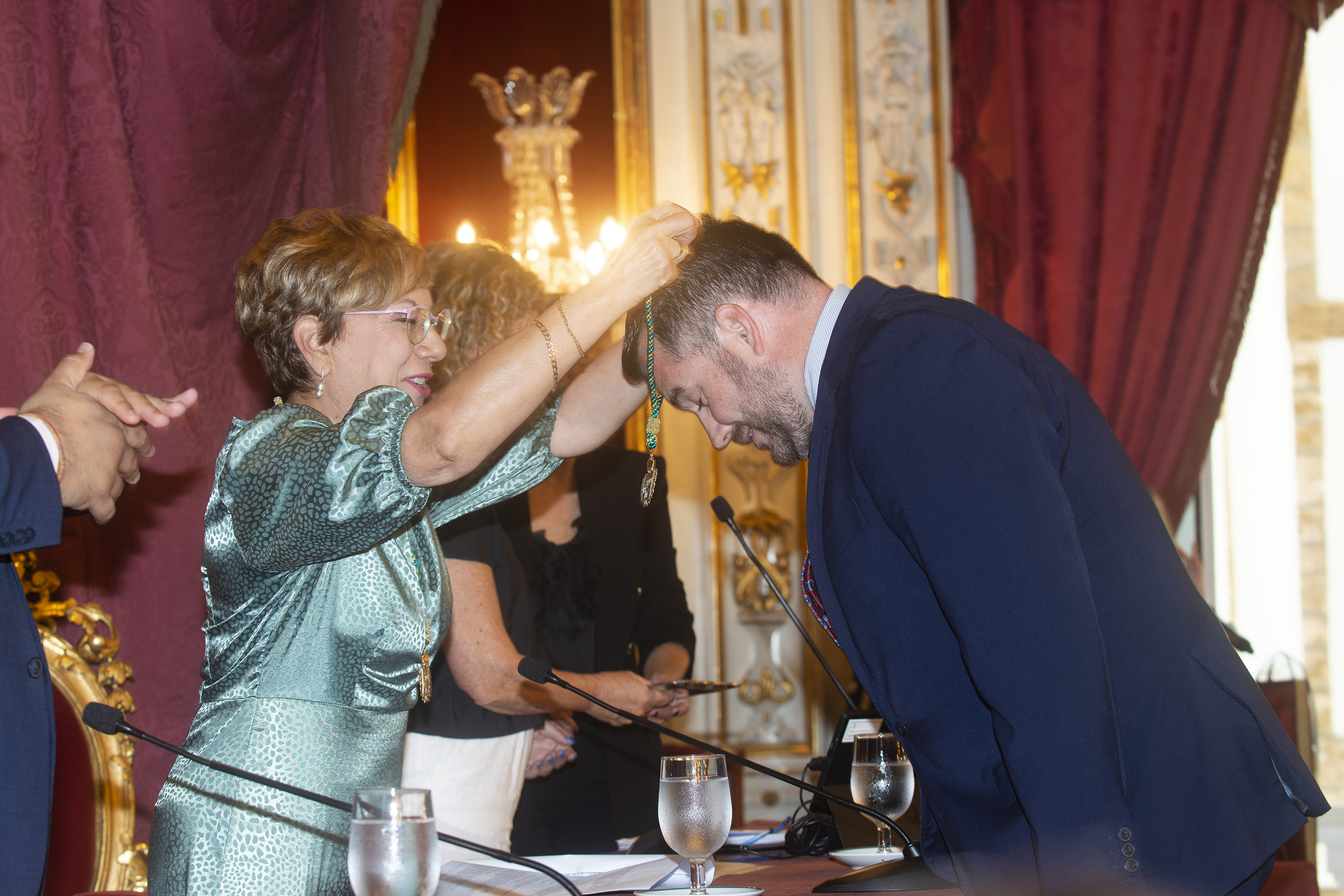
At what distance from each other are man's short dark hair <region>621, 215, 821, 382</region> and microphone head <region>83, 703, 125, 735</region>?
0.82 metres

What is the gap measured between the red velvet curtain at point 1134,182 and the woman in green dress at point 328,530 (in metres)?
3.22

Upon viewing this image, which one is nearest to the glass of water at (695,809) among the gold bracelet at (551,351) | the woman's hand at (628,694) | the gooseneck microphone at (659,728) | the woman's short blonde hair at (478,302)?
the gooseneck microphone at (659,728)

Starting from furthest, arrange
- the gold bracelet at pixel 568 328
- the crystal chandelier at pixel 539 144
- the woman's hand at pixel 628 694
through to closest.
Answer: the crystal chandelier at pixel 539 144, the woman's hand at pixel 628 694, the gold bracelet at pixel 568 328

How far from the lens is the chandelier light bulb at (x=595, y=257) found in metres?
4.19

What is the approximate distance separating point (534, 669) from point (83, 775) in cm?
111

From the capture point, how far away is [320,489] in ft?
4.45

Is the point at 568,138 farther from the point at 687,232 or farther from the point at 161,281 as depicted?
the point at 687,232

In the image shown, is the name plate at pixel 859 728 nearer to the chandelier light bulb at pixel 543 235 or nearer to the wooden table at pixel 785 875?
the wooden table at pixel 785 875

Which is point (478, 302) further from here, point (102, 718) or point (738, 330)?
point (102, 718)

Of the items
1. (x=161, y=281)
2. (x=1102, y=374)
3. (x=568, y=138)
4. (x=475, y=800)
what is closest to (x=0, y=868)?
(x=475, y=800)

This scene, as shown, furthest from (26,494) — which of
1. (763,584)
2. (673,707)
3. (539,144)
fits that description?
(539,144)

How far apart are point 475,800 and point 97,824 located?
0.71 meters

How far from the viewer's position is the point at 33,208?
213 cm

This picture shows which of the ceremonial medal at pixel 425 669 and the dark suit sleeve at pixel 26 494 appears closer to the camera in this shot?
the dark suit sleeve at pixel 26 494
